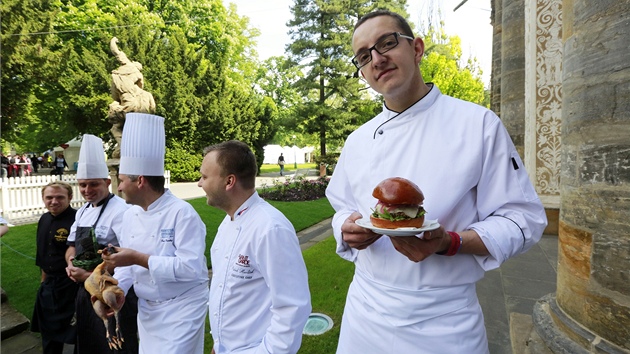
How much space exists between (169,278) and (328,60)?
27.7 metres

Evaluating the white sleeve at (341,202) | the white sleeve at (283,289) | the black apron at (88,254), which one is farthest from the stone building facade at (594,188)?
the black apron at (88,254)

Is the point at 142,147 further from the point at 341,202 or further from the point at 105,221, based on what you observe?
the point at 341,202

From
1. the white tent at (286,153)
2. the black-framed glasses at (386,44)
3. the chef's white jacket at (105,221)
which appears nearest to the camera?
the black-framed glasses at (386,44)

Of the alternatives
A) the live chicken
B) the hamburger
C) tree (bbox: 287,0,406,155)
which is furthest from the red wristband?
tree (bbox: 287,0,406,155)

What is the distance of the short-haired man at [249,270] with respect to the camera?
193cm

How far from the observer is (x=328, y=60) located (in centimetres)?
2836

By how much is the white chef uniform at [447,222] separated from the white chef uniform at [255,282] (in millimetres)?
461

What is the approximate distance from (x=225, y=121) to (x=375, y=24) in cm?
2520

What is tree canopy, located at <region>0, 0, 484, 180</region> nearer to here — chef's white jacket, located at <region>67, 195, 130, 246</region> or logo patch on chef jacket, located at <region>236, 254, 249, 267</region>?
chef's white jacket, located at <region>67, 195, 130, 246</region>

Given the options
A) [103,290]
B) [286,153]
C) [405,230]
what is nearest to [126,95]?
[103,290]

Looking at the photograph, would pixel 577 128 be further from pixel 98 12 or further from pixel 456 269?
pixel 98 12

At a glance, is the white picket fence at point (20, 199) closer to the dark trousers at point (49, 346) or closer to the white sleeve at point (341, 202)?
the dark trousers at point (49, 346)

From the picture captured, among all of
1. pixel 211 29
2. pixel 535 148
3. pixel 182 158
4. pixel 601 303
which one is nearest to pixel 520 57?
pixel 535 148

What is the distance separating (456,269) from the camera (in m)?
1.50
